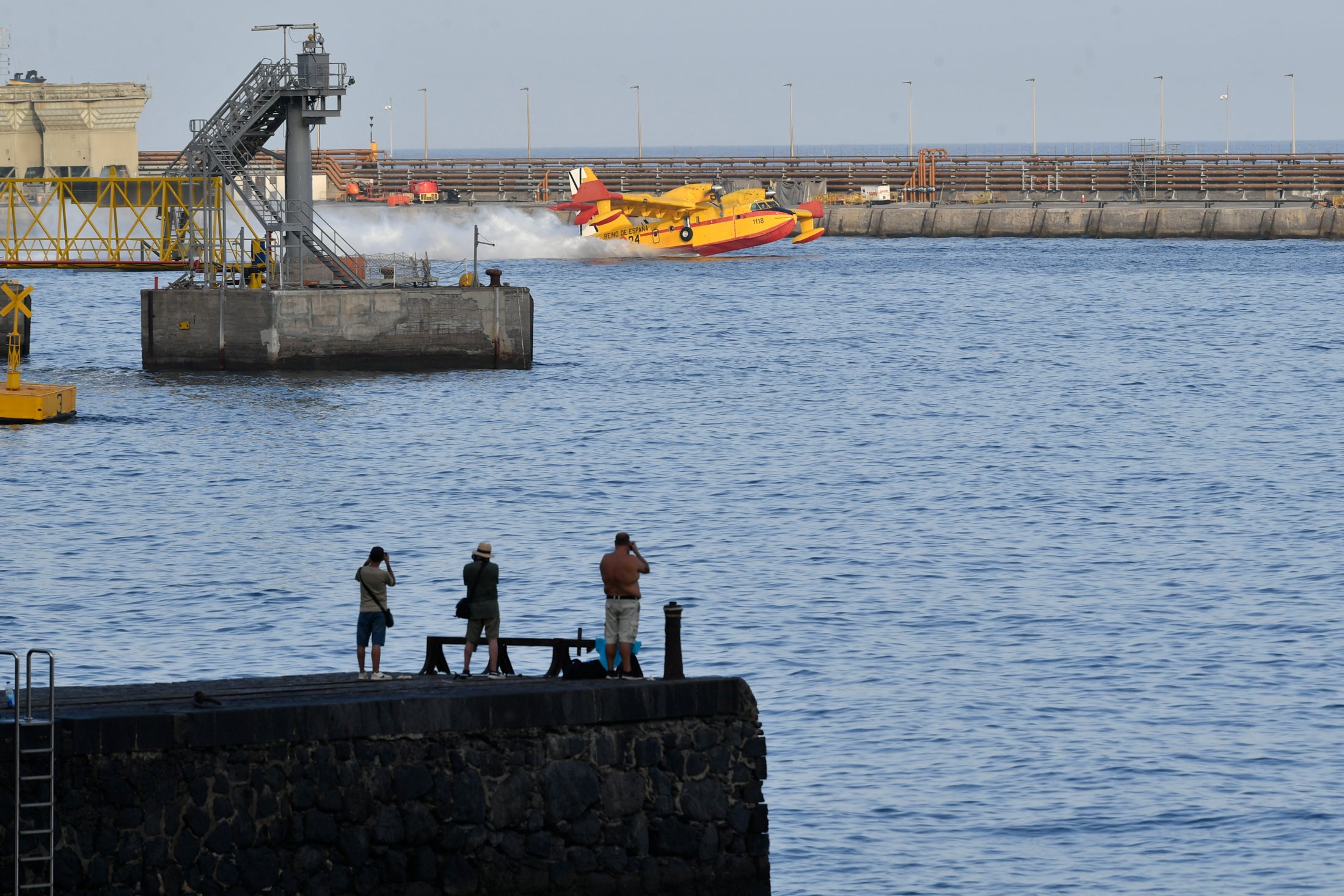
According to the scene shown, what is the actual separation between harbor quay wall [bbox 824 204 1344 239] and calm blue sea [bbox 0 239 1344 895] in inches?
2765

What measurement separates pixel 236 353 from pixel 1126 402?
3093 cm

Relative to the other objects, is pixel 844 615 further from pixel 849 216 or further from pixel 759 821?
pixel 849 216

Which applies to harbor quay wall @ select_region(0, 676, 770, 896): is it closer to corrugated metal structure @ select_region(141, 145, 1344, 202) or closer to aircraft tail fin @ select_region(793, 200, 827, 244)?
aircraft tail fin @ select_region(793, 200, 827, 244)

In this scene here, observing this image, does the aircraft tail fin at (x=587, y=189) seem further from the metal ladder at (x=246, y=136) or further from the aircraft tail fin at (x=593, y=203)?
the metal ladder at (x=246, y=136)

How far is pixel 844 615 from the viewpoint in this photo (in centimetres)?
3356

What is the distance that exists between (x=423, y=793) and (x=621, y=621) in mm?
2908

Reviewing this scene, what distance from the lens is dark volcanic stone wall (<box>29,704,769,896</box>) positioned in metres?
16.8

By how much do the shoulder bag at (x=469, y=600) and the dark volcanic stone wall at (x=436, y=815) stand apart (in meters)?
2.88

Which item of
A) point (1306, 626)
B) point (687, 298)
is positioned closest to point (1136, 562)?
point (1306, 626)

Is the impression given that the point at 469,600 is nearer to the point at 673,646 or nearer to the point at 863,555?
the point at 673,646

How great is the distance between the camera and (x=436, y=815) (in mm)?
17953

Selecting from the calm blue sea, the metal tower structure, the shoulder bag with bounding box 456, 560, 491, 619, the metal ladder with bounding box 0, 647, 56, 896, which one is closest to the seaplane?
the calm blue sea

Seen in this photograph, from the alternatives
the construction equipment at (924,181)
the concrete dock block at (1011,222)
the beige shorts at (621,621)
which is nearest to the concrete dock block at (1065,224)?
the concrete dock block at (1011,222)

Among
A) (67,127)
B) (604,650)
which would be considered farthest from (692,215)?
(604,650)
